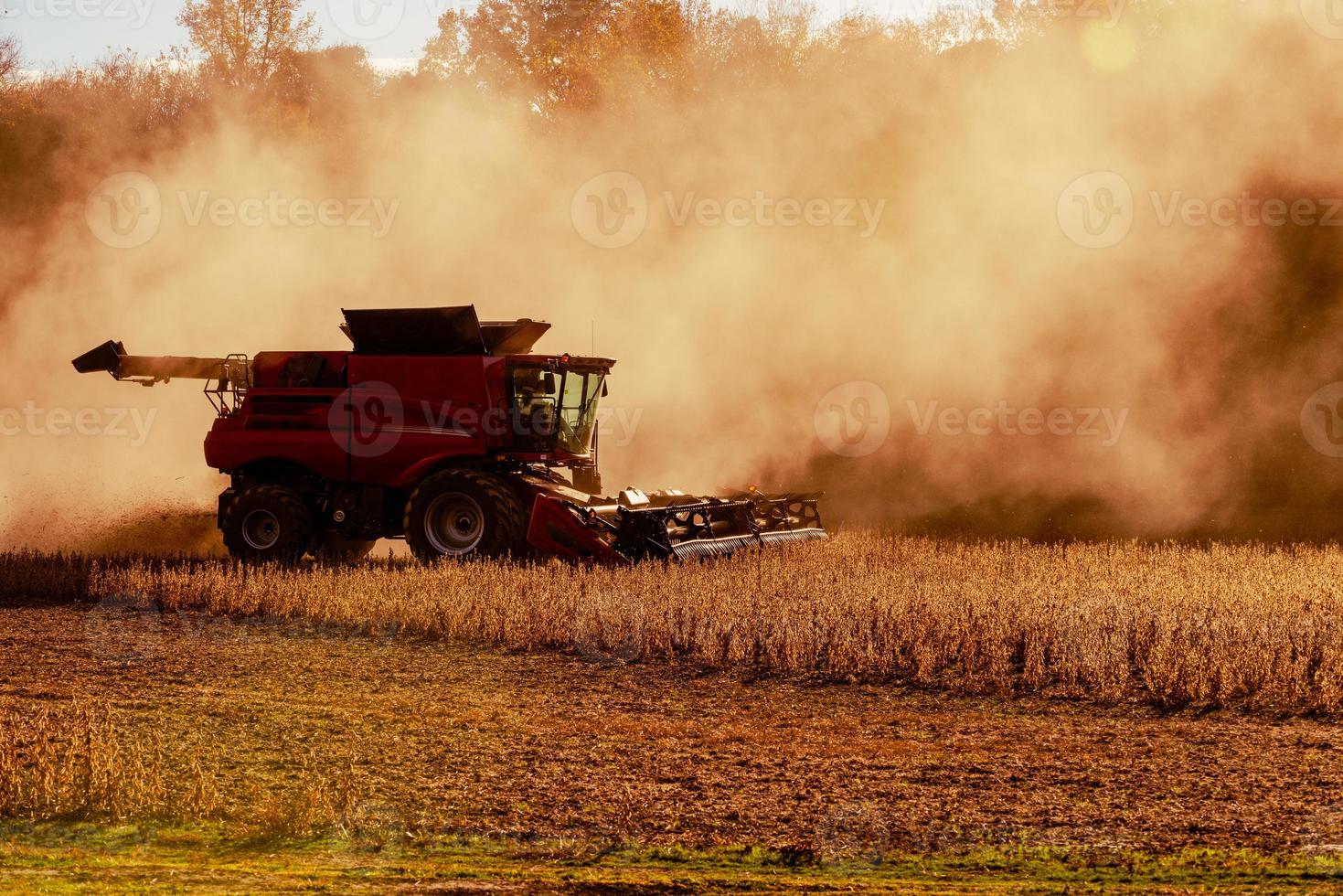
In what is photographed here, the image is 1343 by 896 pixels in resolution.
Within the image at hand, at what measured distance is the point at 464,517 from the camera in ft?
48.2

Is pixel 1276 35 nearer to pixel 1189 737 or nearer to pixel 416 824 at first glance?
pixel 1189 737

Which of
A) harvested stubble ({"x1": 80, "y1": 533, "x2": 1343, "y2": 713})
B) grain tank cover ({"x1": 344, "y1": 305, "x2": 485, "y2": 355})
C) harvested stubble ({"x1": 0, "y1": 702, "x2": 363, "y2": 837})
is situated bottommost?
harvested stubble ({"x1": 0, "y1": 702, "x2": 363, "y2": 837})

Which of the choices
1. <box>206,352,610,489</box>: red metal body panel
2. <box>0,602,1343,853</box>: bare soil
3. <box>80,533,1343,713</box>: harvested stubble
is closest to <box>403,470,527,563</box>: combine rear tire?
<box>206,352,610,489</box>: red metal body panel

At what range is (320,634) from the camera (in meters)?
11.4

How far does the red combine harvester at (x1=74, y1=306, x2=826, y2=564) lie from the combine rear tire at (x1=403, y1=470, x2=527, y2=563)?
1 centimetres

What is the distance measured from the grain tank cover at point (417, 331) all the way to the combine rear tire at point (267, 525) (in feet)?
5.74

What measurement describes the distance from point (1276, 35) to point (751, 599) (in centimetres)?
1578

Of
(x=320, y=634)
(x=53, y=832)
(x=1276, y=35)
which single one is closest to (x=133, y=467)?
(x=320, y=634)

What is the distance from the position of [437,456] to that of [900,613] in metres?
5.62

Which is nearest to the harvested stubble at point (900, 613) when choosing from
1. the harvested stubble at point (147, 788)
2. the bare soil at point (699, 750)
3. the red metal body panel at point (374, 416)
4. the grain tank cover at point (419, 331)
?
the bare soil at point (699, 750)

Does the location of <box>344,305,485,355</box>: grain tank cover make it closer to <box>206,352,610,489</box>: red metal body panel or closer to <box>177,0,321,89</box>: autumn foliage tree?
<box>206,352,610,489</box>: red metal body panel

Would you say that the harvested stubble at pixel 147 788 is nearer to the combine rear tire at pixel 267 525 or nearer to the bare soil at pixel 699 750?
the bare soil at pixel 699 750

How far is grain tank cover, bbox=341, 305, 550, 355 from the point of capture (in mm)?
14984

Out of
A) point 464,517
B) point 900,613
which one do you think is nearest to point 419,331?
point 464,517
